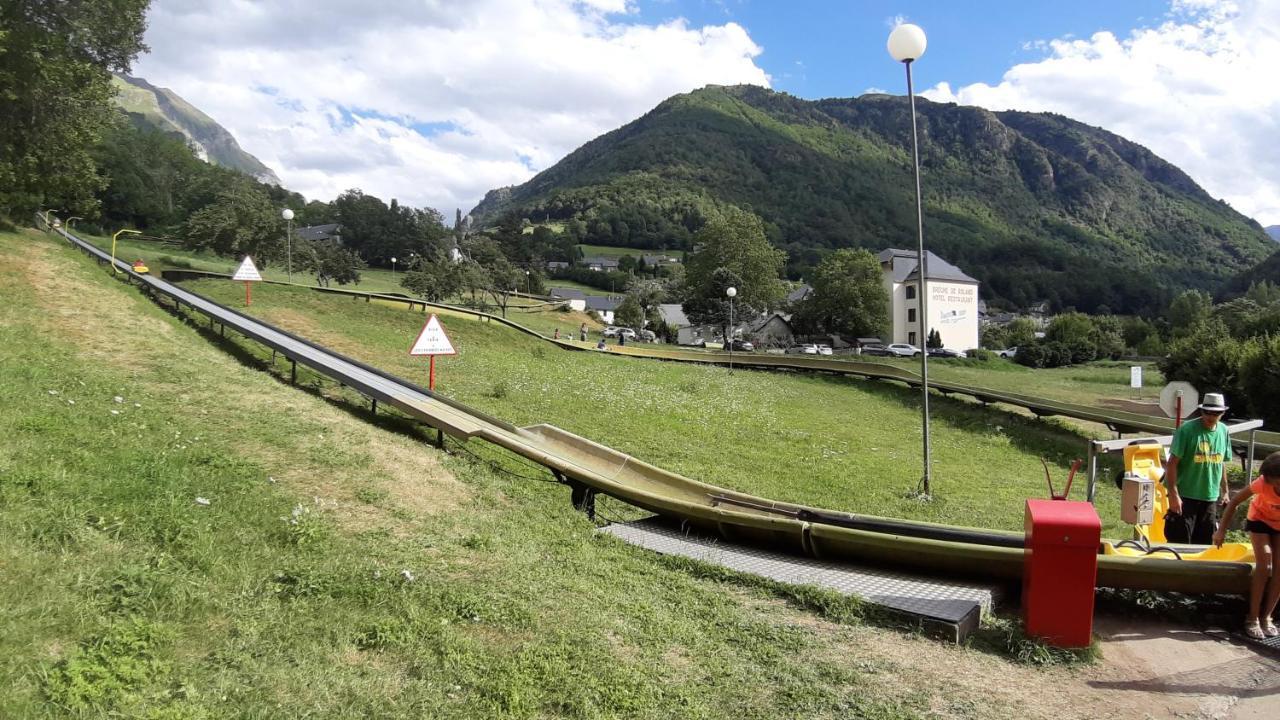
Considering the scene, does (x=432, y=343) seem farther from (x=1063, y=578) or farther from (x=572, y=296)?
(x=572, y=296)

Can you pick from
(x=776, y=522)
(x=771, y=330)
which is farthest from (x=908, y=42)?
(x=771, y=330)

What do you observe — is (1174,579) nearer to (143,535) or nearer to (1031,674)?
(1031,674)

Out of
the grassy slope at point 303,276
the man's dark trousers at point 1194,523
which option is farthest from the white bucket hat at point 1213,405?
the grassy slope at point 303,276

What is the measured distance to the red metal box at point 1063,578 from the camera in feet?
16.5

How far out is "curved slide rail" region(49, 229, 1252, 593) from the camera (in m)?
5.46

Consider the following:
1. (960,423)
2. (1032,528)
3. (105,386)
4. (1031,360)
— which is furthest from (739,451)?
(1031,360)

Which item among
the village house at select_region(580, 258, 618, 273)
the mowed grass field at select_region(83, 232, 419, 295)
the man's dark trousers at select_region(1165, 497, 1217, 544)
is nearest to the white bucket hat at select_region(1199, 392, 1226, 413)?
the man's dark trousers at select_region(1165, 497, 1217, 544)

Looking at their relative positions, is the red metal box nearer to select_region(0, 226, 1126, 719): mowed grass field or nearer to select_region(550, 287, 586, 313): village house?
select_region(0, 226, 1126, 719): mowed grass field

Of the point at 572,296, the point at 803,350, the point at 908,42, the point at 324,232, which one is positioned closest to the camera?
the point at 908,42

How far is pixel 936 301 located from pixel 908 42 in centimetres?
7224

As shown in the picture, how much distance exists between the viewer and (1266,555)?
17.6 feet

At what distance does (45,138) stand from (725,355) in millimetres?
30745

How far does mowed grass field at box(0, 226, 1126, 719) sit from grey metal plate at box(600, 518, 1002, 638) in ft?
1.04

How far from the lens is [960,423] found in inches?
923
